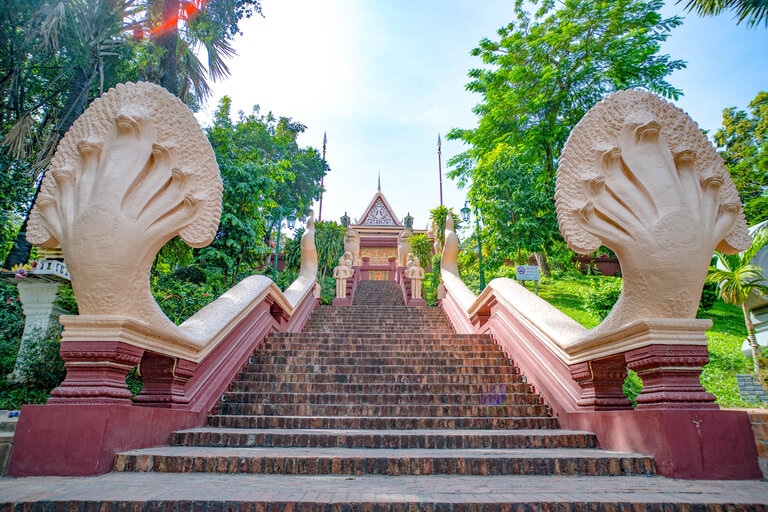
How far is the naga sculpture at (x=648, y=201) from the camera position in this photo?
10.6ft

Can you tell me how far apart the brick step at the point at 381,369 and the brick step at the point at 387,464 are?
2.60 meters

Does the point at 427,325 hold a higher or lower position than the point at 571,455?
higher

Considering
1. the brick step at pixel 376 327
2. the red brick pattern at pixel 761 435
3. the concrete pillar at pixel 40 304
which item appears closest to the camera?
the red brick pattern at pixel 761 435

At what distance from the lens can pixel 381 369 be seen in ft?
19.2

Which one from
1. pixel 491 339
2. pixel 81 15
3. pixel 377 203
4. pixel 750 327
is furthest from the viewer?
pixel 377 203

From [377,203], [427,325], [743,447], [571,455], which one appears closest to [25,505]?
[571,455]

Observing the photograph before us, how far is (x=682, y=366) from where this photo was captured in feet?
10.3

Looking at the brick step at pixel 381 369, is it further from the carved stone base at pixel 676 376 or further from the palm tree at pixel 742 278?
the palm tree at pixel 742 278

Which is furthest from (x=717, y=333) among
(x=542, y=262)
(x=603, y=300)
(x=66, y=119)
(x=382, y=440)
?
(x=66, y=119)

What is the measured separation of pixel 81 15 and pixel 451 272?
372 inches

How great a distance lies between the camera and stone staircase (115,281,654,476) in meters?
3.11

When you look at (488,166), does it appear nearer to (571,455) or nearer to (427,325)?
(427,325)

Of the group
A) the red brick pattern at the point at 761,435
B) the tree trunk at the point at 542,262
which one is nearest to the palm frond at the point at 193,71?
the red brick pattern at the point at 761,435

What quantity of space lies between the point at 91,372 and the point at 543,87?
16.4 m
